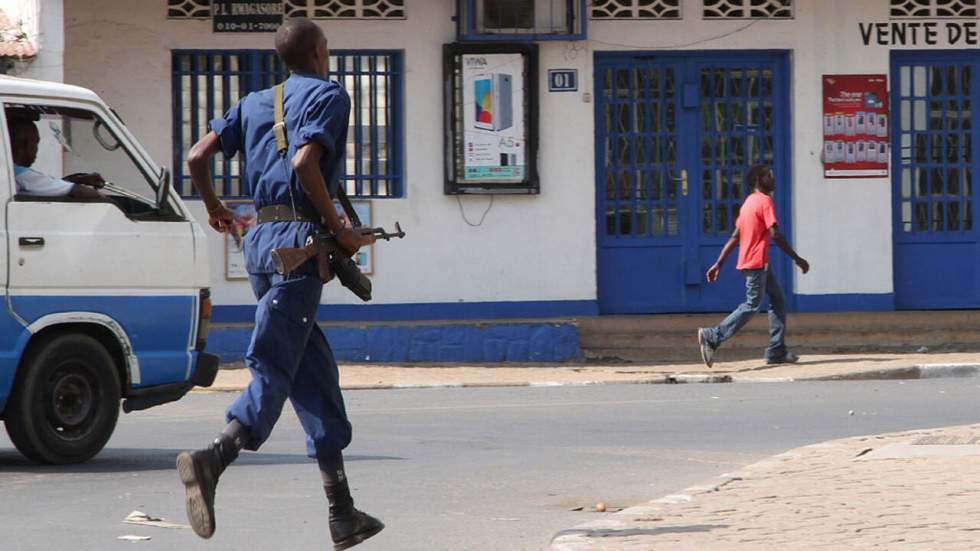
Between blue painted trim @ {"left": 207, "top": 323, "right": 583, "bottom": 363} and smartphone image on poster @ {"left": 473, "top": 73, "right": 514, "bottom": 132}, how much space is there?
6.41 ft

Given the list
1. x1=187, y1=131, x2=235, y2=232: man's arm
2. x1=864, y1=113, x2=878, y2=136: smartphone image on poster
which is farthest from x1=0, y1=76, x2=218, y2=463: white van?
x1=864, y1=113, x2=878, y2=136: smartphone image on poster

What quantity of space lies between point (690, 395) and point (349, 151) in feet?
16.8

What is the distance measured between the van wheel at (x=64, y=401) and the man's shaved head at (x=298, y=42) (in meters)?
3.57

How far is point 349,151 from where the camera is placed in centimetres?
1873

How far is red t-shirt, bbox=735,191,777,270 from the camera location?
16.9 metres

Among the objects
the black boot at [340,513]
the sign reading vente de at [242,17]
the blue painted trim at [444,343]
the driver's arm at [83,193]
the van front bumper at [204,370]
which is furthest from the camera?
the sign reading vente de at [242,17]

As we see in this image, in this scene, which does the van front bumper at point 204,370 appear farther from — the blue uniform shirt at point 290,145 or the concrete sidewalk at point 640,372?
the concrete sidewalk at point 640,372

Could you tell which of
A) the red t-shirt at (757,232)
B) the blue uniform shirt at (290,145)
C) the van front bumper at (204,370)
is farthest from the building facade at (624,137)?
the blue uniform shirt at (290,145)

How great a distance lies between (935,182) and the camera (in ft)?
63.8

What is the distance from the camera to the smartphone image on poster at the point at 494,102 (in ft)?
60.3

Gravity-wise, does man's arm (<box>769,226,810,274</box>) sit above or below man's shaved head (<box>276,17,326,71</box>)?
below

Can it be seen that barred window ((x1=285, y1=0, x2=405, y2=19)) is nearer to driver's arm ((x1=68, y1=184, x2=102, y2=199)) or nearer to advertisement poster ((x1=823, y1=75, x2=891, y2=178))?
advertisement poster ((x1=823, y1=75, x2=891, y2=178))

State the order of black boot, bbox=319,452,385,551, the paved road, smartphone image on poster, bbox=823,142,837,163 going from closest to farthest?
black boot, bbox=319,452,385,551
the paved road
smartphone image on poster, bbox=823,142,837,163

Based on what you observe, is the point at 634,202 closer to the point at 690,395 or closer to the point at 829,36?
the point at 829,36
